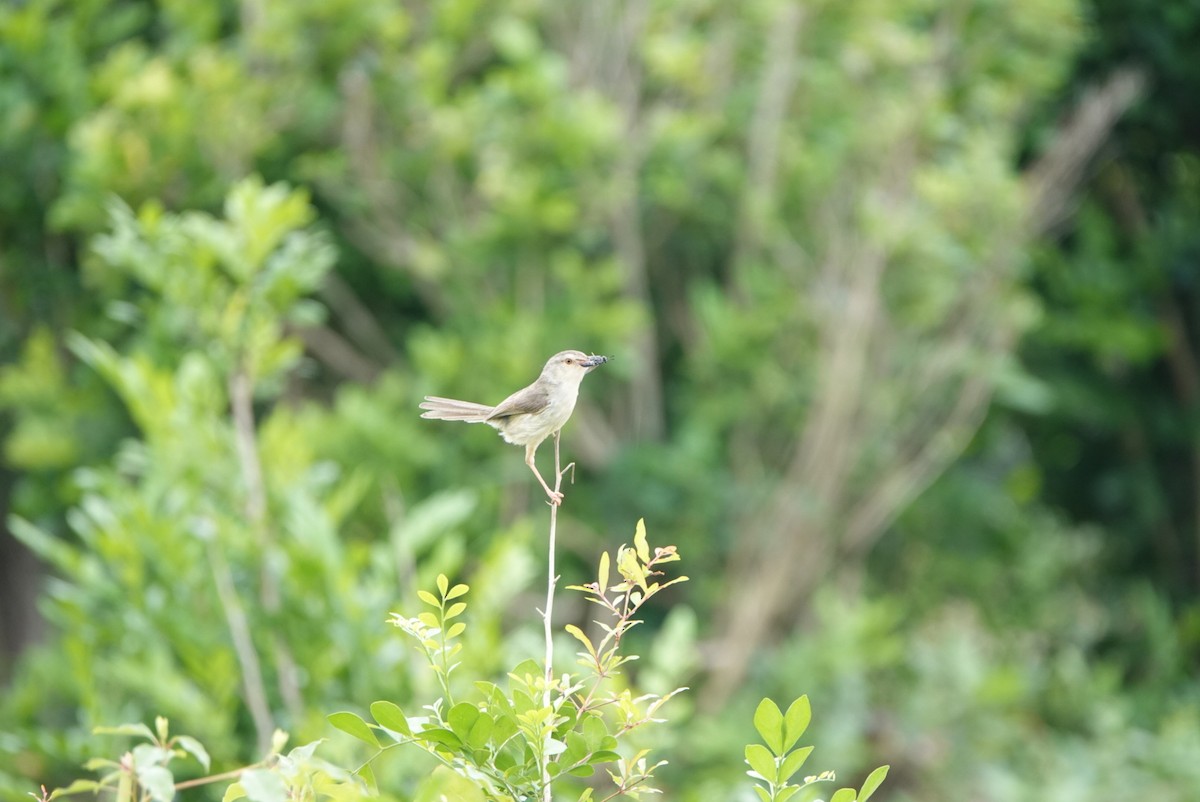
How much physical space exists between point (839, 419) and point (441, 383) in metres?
2.17

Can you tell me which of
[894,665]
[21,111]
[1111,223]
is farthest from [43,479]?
[1111,223]

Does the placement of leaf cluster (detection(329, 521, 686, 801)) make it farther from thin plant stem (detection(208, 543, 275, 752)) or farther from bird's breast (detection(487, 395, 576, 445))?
thin plant stem (detection(208, 543, 275, 752))

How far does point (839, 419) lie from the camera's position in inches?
297

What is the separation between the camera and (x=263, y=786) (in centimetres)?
159

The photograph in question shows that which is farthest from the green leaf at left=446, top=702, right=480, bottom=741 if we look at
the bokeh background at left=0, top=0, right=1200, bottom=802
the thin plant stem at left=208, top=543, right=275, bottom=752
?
the bokeh background at left=0, top=0, right=1200, bottom=802

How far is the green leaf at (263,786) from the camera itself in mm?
1579

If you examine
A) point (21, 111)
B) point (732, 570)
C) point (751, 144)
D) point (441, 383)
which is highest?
point (21, 111)

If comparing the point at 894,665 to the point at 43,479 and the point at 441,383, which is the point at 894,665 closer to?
the point at 441,383

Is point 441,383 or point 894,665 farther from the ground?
point 441,383

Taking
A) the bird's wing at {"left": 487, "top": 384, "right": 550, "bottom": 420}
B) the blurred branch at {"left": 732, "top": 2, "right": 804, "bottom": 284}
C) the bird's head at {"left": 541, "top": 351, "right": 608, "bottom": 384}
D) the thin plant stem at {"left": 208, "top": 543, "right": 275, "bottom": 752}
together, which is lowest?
the thin plant stem at {"left": 208, "top": 543, "right": 275, "bottom": 752}

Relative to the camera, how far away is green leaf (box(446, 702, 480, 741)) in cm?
159

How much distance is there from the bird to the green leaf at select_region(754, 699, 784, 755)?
360 millimetres

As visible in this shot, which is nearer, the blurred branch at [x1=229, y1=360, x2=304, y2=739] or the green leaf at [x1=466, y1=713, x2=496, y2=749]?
the green leaf at [x1=466, y1=713, x2=496, y2=749]

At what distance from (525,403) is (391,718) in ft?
1.32
